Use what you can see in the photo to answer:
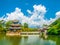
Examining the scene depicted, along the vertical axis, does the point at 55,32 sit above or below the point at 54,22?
below

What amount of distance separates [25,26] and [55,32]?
6.21 meters

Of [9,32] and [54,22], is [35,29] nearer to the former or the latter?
[54,22]

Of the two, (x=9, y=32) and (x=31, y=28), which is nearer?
(x=9, y=32)

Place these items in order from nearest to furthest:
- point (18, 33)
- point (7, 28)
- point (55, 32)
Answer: point (55, 32), point (18, 33), point (7, 28)

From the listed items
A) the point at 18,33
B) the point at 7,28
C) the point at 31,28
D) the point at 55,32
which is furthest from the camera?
the point at 31,28

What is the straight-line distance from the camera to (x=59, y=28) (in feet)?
69.9

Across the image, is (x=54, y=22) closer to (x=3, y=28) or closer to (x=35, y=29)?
(x=35, y=29)

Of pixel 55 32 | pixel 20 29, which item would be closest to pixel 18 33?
pixel 20 29

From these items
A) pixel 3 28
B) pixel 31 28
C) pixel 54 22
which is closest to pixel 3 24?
pixel 3 28

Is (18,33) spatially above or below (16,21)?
below

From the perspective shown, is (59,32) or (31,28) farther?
(31,28)

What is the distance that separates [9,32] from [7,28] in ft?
6.18

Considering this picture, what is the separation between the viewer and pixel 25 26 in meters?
25.6

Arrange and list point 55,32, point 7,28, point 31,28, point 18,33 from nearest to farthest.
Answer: point 55,32 < point 18,33 < point 7,28 < point 31,28
